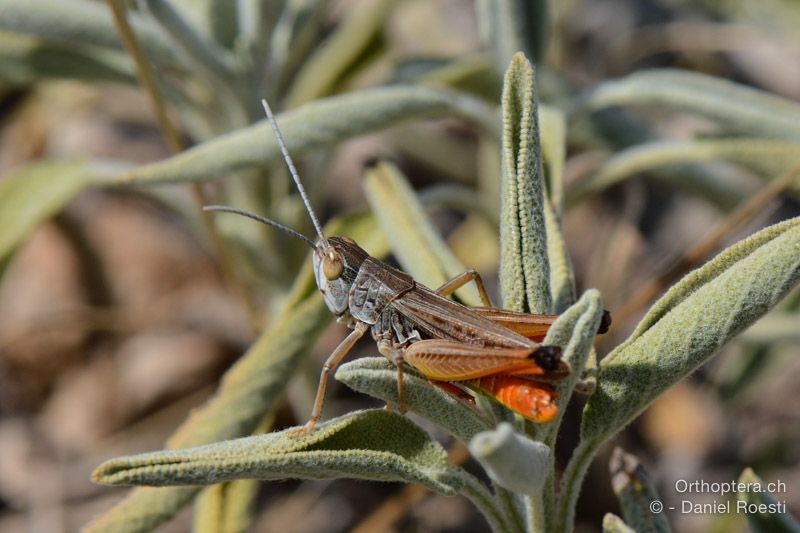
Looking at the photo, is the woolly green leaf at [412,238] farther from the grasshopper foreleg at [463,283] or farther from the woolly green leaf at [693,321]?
the woolly green leaf at [693,321]

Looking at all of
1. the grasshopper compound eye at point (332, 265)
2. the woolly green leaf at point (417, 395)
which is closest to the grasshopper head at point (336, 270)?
the grasshopper compound eye at point (332, 265)

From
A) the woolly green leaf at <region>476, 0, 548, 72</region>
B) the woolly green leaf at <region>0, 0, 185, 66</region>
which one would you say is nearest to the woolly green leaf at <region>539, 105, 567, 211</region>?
the woolly green leaf at <region>476, 0, 548, 72</region>

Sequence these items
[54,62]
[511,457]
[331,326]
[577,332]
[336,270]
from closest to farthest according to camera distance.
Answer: [511,457], [577,332], [336,270], [54,62], [331,326]

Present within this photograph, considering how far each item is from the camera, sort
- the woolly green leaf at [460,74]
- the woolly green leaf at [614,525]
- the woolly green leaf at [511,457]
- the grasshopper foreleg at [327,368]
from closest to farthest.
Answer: the woolly green leaf at [511,457], the woolly green leaf at [614,525], the grasshopper foreleg at [327,368], the woolly green leaf at [460,74]

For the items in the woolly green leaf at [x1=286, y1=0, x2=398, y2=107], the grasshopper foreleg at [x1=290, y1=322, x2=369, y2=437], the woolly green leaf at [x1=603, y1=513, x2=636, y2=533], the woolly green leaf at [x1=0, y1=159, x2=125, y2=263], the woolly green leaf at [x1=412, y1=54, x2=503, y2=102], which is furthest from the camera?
the woolly green leaf at [x1=286, y1=0, x2=398, y2=107]

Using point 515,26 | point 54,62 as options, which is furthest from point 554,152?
point 54,62

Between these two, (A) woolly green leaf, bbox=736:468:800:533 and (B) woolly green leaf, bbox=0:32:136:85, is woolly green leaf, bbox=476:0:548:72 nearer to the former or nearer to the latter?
(B) woolly green leaf, bbox=0:32:136:85

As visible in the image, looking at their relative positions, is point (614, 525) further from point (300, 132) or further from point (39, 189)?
point (39, 189)
